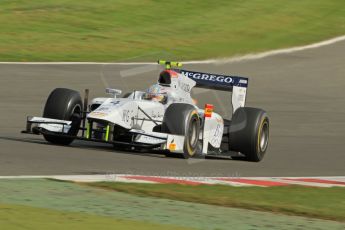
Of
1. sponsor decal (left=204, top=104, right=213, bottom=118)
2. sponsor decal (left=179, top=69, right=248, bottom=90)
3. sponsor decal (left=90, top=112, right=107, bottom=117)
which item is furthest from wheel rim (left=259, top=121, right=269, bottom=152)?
sponsor decal (left=90, top=112, right=107, bottom=117)

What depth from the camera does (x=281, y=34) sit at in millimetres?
34844

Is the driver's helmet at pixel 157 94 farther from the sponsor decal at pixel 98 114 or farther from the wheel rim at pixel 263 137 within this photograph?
the wheel rim at pixel 263 137

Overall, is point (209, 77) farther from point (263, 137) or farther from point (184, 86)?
point (263, 137)

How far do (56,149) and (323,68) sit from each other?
16.9 m

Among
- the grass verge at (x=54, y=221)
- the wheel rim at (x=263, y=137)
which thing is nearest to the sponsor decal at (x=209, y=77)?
the wheel rim at (x=263, y=137)

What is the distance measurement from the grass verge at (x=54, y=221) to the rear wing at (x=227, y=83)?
7435mm

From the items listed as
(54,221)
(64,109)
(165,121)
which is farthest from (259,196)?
(64,109)

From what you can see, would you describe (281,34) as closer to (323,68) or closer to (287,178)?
(323,68)

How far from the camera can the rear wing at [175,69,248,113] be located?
15.7 meters

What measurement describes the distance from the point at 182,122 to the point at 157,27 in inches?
791

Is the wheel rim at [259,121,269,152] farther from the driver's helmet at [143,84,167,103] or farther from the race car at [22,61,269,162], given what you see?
the driver's helmet at [143,84,167,103]

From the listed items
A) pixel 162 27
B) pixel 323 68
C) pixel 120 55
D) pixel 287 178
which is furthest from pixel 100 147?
pixel 162 27

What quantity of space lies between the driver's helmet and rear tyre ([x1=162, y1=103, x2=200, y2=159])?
0.85m

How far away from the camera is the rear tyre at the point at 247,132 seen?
14.9 m
